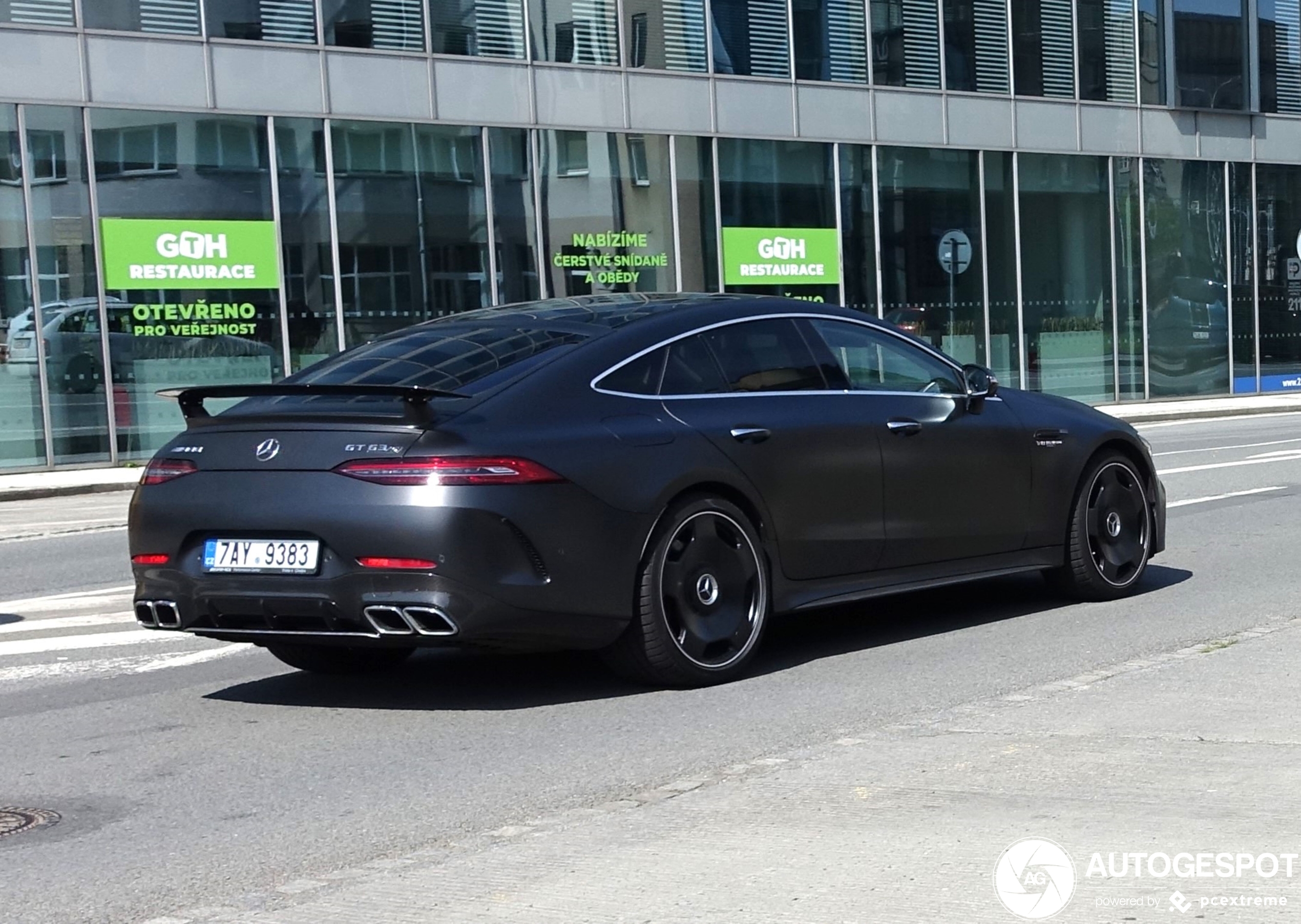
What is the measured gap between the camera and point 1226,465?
18.4 meters

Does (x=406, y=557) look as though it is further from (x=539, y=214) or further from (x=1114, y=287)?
(x=1114, y=287)

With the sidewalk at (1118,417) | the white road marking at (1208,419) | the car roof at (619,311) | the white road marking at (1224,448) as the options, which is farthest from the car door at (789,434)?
the white road marking at (1208,419)

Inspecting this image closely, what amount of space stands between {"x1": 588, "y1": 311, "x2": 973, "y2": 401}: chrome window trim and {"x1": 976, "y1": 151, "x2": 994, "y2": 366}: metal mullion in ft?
80.9

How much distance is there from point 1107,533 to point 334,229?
1764 cm

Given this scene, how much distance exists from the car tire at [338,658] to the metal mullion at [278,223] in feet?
55.9

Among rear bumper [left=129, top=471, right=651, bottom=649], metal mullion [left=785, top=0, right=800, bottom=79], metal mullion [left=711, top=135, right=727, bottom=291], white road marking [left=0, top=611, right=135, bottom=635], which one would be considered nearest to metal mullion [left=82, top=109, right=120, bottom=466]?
metal mullion [left=711, top=135, right=727, bottom=291]

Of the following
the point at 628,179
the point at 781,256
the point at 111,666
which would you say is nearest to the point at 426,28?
the point at 628,179

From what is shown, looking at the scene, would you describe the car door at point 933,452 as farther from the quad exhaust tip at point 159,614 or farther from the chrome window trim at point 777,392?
the quad exhaust tip at point 159,614

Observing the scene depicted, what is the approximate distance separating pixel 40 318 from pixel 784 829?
64.5ft

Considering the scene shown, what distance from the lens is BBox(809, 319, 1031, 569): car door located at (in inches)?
312

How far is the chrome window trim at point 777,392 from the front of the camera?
7.07 metres

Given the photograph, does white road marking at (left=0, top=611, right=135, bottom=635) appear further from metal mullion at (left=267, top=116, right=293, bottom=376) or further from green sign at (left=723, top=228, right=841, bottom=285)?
green sign at (left=723, top=228, right=841, bottom=285)

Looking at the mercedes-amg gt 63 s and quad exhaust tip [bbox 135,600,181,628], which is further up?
the mercedes-amg gt 63 s

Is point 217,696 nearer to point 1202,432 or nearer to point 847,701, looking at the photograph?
point 847,701
